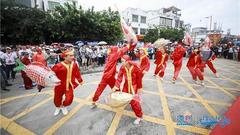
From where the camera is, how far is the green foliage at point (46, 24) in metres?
17.1

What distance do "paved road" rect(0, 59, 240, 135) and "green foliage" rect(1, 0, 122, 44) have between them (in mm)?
11301

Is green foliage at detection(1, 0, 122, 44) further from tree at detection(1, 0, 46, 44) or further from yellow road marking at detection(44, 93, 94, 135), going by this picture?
yellow road marking at detection(44, 93, 94, 135)

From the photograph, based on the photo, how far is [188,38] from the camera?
310 inches

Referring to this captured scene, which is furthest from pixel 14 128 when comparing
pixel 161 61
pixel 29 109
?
pixel 161 61

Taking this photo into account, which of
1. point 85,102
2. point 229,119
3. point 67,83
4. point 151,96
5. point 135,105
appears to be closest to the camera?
point 229,119

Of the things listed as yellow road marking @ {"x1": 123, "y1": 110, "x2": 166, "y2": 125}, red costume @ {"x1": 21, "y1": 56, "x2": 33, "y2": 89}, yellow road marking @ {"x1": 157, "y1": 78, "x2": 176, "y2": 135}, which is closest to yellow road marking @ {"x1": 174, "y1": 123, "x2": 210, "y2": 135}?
yellow road marking @ {"x1": 157, "y1": 78, "x2": 176, "y2": 135}

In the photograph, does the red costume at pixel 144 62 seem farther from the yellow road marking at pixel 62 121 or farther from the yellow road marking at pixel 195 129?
the yellow road marking at pixel 195 129

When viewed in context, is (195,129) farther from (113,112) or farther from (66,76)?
(66,76)

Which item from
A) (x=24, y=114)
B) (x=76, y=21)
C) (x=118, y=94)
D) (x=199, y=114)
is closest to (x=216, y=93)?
(x=199, y=114)

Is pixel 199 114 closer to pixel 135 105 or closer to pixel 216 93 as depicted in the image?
pixel 135 105

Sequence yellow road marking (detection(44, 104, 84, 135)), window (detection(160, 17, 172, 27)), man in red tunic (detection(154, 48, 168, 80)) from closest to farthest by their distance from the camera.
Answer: yellow road marking (detection(44, 104, 84, 135)), man in red tunic (detection(154, 48, 168, 80)), window (detection(160, 17, 172, 27))

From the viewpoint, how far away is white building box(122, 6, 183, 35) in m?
41.2

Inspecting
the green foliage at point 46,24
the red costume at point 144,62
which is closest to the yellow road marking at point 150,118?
the red costume at point 144,62

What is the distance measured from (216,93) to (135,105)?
3.97m
